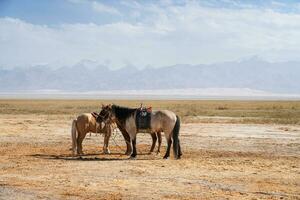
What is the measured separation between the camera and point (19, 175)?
496 inches

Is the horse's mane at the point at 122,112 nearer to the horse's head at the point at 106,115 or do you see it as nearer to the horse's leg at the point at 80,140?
the horse's head at the point at 106,115

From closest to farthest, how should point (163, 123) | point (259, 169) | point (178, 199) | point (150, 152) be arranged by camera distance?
point (178, 199), point (259, 169), point (163, 123), point (150, 152)

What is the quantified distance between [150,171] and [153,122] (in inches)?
130

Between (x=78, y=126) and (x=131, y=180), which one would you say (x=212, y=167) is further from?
(x=78, y=126)

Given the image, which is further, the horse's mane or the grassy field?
the grassy field

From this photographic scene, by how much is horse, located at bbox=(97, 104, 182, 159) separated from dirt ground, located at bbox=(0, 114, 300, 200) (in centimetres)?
61

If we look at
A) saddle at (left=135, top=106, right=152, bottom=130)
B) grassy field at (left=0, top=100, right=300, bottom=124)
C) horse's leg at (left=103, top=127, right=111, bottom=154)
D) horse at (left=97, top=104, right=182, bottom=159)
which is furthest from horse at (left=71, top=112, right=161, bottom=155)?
grassy field at (left=0, top=100, right=300, bottom=124)

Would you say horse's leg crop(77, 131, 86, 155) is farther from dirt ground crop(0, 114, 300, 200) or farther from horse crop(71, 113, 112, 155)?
dirt ground crop(0, 114, 300, 200)

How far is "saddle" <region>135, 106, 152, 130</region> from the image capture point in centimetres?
1628

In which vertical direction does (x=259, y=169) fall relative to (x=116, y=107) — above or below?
below

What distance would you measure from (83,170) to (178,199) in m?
4.16

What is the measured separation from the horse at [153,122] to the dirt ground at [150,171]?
610mm

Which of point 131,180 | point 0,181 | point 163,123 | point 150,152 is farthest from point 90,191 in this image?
point 150,152

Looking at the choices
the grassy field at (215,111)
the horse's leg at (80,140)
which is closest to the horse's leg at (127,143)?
the horse's leg at (80,140)
